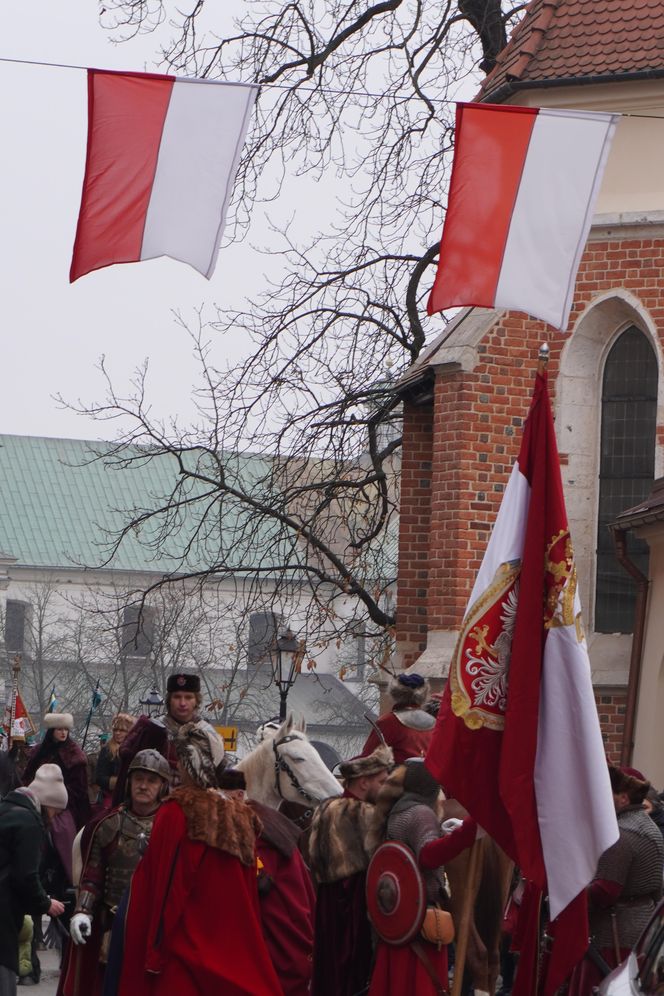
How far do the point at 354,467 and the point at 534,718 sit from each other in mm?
16804

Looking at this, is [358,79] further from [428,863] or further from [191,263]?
[428,863]

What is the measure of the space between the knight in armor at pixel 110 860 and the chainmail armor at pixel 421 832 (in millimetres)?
1390

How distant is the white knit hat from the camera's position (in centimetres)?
1345

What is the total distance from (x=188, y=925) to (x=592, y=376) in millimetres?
11412

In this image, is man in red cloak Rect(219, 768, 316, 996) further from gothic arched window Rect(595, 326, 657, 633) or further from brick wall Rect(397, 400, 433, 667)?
brick wall Rect(397, 400, 433, 667)

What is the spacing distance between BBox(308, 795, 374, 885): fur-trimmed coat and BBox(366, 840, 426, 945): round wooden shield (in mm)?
722

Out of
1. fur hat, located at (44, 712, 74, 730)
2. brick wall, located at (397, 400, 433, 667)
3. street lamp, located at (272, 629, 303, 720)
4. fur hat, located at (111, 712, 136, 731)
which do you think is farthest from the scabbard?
street lamp, located at (272, 629, 303, 720)

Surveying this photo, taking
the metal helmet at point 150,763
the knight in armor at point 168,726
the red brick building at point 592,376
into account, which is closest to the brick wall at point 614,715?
the red brick building at point 592,376

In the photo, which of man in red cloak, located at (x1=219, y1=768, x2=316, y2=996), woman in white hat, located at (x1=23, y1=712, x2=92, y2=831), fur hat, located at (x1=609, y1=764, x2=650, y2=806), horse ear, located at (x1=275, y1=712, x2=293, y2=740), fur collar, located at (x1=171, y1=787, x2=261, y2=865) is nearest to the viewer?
fur collar, located at (x1=171, y1=787, x2=261, y2=865)

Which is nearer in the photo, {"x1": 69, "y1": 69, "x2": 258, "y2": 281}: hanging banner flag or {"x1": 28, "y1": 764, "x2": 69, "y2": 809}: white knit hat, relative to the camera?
{"x1": 69, "y1": 69, "x2": 258, "y2": 281}: hanging banner flag

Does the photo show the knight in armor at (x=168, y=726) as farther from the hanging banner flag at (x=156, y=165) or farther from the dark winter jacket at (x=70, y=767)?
the dark winter jacket at (x=70, y=767)

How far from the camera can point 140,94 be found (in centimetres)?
1120

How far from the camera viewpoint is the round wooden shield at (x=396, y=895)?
780 centimetres

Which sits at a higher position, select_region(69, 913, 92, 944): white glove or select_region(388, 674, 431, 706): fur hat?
select_region(388, 674, 431, 706): fur hat
